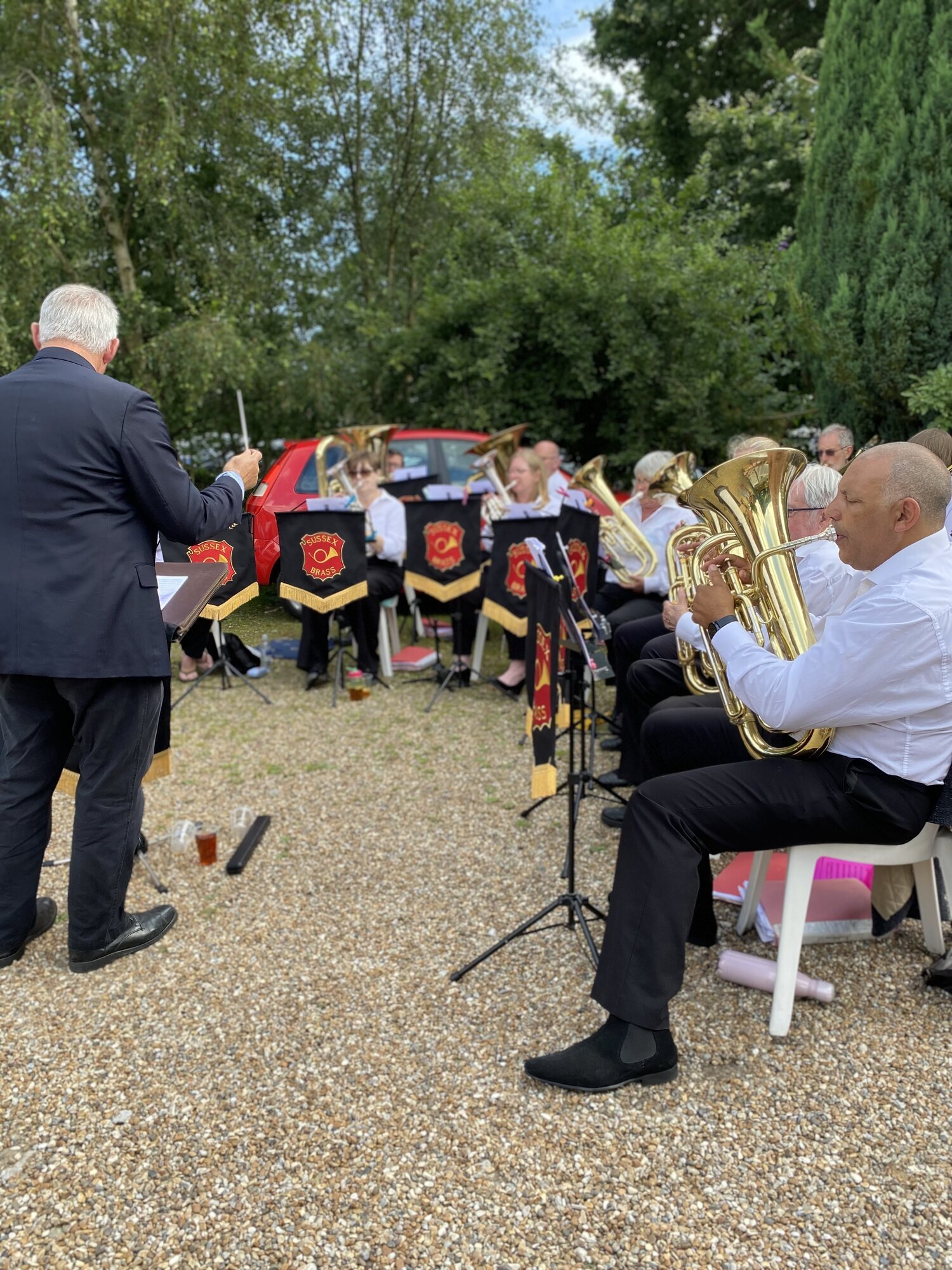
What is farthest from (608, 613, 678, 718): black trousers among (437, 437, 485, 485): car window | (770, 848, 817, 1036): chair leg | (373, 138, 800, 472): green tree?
(373, 138, 800, 472): green tree

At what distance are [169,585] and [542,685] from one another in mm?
1478

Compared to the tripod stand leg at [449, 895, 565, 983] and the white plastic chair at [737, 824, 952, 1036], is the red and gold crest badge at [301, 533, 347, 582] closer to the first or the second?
the tripod stand leg at [449, 895, 565, 983]

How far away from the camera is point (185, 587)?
2.87 metres

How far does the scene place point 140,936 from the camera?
3.19m

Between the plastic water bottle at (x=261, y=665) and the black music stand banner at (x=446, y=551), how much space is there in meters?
1.47

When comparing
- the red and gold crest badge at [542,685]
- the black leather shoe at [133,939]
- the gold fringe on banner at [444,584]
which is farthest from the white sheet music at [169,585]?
the gold fringe on banner at [444,584]

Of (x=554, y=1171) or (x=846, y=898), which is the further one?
(x=846, y=898)

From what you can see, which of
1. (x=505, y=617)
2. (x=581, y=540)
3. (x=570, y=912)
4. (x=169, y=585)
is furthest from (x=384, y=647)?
(x=169, y=585)

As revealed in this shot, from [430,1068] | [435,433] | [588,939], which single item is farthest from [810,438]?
[430,1068]

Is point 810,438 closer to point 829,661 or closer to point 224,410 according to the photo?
point 224,410

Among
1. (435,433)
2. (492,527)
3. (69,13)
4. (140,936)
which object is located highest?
(69,13)

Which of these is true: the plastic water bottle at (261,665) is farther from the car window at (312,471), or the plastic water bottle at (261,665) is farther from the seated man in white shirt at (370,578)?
the car window at (312,471)

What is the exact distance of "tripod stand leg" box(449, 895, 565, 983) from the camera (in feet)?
9.77

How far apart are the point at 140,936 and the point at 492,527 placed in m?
3.47
